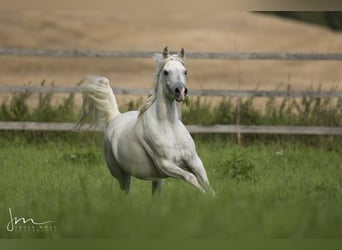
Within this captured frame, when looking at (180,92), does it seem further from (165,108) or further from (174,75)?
(165,108)

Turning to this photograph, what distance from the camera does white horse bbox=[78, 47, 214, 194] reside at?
6.80 meters

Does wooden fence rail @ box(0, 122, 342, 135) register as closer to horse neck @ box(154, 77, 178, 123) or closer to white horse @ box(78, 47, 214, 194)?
white horse @ box(78, 47, 214, 194)

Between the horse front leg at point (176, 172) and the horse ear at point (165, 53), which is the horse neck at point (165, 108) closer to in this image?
the horse ear at point (165, 53)

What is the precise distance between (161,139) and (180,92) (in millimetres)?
517

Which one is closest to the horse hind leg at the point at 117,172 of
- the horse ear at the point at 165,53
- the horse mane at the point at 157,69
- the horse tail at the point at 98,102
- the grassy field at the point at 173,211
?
the grassy field at the point at 173,211

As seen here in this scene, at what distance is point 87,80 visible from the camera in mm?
8375

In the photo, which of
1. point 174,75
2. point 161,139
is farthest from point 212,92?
point 174,75

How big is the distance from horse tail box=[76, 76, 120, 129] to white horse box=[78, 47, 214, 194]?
0.49m

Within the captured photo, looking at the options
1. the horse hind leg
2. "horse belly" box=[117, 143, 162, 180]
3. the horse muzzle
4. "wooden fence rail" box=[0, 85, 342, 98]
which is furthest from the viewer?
"wooden fence rail" box=[0, 85, 342, 98]

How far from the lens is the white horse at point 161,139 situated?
22.3 ft

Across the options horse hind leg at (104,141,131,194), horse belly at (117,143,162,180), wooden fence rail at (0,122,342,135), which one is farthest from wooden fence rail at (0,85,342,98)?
A: horse belly at (117,143,162,180)

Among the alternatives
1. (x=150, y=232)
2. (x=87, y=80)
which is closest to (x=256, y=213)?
(x=150, y=232)

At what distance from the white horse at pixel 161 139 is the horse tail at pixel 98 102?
49cm

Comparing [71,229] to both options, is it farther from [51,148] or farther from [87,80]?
[51,148]
